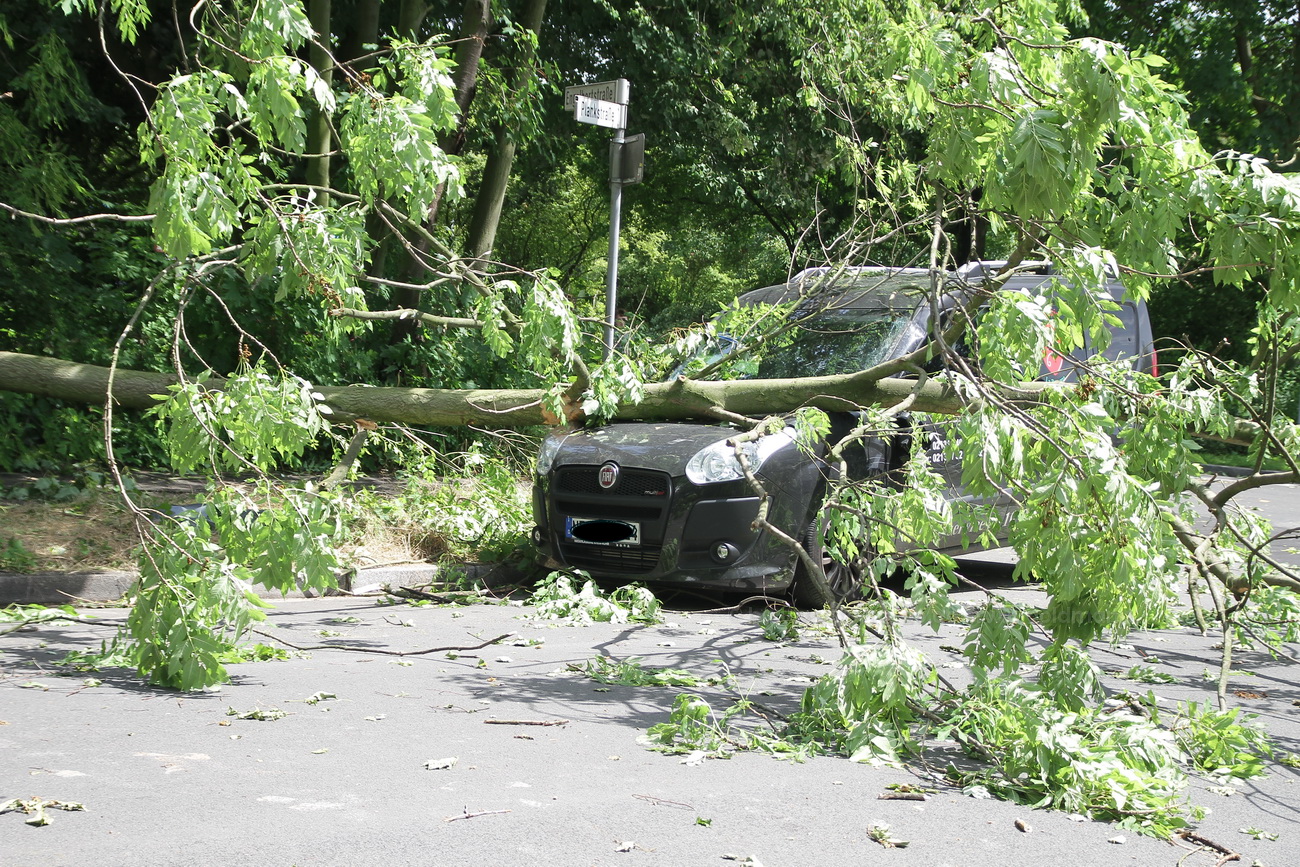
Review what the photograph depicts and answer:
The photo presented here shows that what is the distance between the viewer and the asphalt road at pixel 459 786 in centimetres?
336

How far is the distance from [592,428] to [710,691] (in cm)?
288

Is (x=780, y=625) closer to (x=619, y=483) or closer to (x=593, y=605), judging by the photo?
(x=593, y=605)

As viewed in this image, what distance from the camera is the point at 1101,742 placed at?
4203mm

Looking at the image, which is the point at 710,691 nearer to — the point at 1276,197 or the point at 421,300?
the point at 1276,197

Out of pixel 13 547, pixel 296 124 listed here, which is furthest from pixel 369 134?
pixel 13 547

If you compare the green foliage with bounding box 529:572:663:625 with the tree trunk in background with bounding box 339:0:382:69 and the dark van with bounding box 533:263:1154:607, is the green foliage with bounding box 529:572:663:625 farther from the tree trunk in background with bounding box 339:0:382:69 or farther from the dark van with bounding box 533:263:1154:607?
the tree trunk in background with bounding box 339:0:382:69

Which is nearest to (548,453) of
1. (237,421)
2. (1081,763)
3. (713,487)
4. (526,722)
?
(713,487)

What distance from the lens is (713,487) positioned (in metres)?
7.07

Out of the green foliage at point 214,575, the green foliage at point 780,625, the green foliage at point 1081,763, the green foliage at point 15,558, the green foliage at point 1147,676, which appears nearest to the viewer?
the green foliage at point 1081,763

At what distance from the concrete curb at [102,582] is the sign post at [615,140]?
2109 millimetres

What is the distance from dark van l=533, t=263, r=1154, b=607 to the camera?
23.1ft

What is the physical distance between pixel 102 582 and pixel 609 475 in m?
3.10

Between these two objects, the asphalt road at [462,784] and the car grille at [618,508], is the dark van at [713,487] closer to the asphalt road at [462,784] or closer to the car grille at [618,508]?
the car grille at [618,508]

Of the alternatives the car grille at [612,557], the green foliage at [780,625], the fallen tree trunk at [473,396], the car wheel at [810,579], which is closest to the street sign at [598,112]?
the fallen tree trunk at [473,396]
